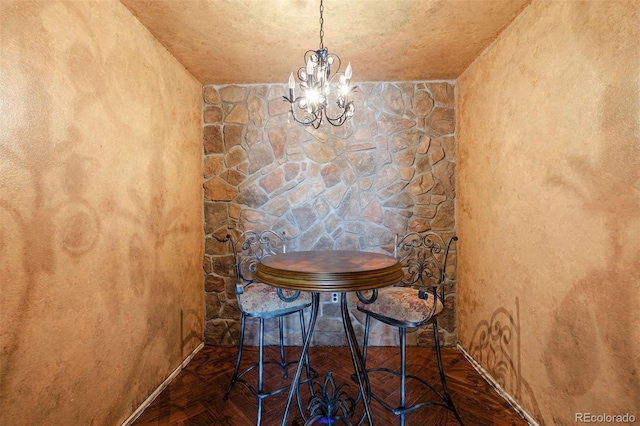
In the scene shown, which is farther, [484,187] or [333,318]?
[333,318]

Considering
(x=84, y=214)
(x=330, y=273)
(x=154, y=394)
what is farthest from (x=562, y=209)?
(x=154, y=394)

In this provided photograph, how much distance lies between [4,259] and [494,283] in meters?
2.53

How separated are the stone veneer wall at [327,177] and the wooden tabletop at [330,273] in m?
1.00

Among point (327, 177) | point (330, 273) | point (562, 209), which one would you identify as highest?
point (327, 177)

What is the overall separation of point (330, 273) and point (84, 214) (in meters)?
1.19

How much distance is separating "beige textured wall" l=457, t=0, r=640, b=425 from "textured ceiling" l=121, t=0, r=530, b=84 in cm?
27

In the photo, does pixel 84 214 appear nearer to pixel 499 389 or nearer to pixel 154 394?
pixel 154 394

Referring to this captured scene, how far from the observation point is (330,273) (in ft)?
4.50

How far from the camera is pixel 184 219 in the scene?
239 cm

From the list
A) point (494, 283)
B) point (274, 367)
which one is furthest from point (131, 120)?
point (494, 283)

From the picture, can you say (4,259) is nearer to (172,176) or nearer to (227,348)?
(172,176)

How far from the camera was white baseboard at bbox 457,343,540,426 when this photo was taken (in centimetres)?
167

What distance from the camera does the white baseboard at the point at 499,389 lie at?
1.67m

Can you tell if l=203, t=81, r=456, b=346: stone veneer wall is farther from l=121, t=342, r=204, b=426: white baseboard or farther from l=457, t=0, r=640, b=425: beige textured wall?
l=457, t=0, r=640, b=425: beige textured wall
